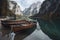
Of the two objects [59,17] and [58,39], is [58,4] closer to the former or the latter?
[59,17]

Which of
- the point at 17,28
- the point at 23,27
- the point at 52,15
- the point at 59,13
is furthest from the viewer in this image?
the point at 52,15

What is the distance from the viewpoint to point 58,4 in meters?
84.2

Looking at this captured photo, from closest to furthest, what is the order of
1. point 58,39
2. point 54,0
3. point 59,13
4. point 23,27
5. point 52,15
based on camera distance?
1. point 58,39
2. point 23,27
3. point 59,13
4. point 52,15
5. point 54,0

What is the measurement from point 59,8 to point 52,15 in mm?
7343

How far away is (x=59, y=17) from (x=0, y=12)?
4436 centimetres

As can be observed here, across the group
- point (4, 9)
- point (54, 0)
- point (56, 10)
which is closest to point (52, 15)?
point (56, 10)

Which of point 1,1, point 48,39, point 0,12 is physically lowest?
point 48,39

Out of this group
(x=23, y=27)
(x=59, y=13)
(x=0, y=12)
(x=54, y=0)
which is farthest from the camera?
(x=54, y=0)

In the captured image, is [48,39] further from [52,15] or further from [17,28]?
[52,15]

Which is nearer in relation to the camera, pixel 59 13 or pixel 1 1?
pixel 1 1

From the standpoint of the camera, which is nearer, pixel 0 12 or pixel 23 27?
pixel 23 27

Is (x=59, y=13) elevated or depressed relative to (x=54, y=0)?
depressed

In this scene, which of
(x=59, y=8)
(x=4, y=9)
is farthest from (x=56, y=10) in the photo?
(x=4, y=9)

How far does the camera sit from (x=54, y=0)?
91.9 metres
